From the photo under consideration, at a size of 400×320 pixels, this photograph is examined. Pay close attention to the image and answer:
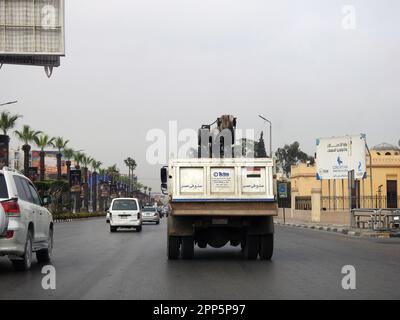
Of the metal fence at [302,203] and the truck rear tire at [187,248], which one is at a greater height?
the truck rear tire at [187,248]

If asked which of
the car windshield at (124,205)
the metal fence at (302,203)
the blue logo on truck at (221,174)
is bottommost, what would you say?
the metal fence at (302,203)

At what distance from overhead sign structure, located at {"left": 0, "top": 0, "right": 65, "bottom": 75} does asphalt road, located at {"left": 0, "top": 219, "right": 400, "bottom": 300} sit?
612 inches

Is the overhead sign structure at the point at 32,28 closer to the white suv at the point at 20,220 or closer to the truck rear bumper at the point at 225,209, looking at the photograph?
the white suv at the point at 20,220

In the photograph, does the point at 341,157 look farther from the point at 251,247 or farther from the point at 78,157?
the point at 78,157

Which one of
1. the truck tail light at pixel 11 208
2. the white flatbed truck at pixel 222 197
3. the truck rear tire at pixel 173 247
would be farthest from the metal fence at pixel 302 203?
the truck tail light at pixel 11 208

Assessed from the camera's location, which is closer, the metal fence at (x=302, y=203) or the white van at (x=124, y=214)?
the white van at (x=124, y=214)

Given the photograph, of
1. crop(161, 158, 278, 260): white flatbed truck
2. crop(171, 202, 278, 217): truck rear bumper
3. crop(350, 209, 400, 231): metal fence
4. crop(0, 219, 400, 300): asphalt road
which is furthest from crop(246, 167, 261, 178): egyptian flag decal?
crop(350, 209, 400, 231): metal fence

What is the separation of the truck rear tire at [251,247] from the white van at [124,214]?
18.8 metres

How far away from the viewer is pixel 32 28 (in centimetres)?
3216

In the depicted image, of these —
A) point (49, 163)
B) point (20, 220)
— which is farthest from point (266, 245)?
point (49, 163)

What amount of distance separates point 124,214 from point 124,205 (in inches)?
22.1

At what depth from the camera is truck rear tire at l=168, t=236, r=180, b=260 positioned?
16.9 metres

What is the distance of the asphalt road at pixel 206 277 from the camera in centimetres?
1061
